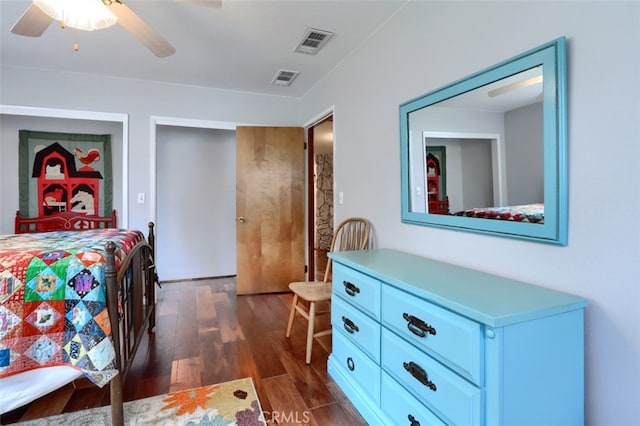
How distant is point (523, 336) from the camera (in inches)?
38.4

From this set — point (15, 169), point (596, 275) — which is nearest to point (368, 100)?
point (596, 275)

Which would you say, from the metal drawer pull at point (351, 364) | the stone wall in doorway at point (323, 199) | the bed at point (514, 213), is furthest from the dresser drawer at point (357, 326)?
the stone wall in doorway at point (323, 199)

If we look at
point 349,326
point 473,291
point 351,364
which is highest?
point 473,291

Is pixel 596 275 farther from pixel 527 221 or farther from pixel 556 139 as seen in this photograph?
pixel 556 139

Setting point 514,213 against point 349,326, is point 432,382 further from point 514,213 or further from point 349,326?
point 514,213

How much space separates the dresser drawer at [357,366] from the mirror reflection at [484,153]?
91cm

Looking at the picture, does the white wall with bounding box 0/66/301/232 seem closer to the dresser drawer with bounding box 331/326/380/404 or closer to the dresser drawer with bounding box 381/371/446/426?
the dresser drawer with bounding box 331/326/380/404

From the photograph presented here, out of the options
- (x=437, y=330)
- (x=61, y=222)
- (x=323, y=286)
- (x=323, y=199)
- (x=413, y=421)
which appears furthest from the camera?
(x=323, y=199)

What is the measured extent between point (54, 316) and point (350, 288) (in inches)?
55.0

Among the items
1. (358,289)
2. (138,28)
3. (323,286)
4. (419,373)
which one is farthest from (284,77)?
(419,373)

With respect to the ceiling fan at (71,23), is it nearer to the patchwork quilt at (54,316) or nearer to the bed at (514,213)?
the patchwork quilt at (54,316)

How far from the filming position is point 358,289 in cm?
169

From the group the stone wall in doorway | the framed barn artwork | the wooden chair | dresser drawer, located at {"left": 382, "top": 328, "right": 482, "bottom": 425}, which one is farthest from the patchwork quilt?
the stone wall in doorway

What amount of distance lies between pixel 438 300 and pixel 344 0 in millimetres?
1951
